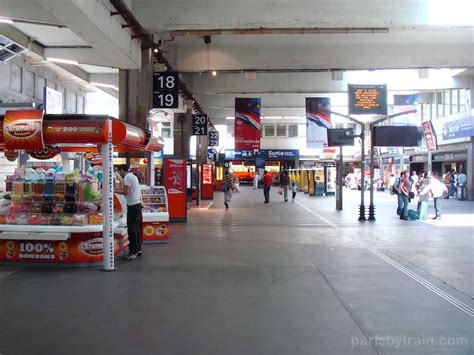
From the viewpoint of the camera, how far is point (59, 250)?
8.27 meters

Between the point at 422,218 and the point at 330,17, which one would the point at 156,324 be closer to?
the point at 330,17

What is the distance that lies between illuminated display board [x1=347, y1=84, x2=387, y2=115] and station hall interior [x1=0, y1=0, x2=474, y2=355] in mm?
78

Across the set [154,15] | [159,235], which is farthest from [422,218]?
[154,15]

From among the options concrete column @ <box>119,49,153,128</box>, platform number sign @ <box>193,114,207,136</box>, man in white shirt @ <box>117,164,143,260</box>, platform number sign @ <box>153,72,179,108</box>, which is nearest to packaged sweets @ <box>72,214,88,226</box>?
man in white shirt @ <box>117,164,143,260</box>

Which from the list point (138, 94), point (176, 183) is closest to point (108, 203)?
point (138, 94)

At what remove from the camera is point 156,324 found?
5.16 m

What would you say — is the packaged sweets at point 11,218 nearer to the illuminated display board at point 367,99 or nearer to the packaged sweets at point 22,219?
the packaged sweets at point 22,219

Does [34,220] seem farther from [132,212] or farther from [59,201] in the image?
[132,212]

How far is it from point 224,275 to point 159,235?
3.78 m

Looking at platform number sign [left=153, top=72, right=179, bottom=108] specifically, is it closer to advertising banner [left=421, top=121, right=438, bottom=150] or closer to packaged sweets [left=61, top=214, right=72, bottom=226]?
packaged sweets [left=61, top=214, right=72, bottom=226]

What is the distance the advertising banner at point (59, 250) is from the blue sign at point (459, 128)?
898 inches

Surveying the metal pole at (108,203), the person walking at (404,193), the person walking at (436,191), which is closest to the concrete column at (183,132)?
the person walking at (404,193)

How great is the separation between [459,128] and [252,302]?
24.9 m

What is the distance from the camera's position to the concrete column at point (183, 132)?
25062mm
